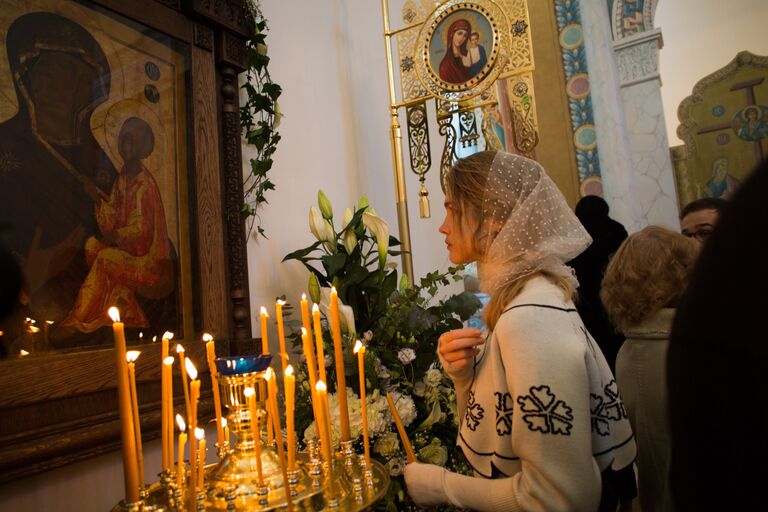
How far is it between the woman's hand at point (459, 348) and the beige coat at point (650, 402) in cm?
72

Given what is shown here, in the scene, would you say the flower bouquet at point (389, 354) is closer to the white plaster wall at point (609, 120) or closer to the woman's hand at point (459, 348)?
the woman's hand at point (459, 348)

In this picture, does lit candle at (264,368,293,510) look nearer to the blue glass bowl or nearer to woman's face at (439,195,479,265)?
the blue glass bowl

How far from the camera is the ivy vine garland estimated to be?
6.78 feet

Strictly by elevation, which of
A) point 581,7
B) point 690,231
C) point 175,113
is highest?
point 581,7

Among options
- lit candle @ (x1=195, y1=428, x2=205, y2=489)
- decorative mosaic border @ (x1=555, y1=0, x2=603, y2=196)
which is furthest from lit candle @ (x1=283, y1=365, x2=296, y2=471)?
decorative mosaic border @ (x1=555, y1=0, x2=603, y2=196)

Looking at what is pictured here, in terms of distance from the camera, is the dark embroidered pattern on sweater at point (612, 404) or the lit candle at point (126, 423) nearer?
the lit candle at point (126, 423)

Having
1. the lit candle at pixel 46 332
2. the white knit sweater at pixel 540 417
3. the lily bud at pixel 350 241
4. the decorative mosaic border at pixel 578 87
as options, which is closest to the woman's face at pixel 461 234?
the white knit sweater at pixel 540 417

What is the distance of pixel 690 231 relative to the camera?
2.11m

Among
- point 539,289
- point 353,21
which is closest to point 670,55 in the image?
point 353,21

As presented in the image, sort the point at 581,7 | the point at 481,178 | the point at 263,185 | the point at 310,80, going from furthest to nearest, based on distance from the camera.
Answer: the point at 581,7, the point at 310,80, the point at 263,185, the point at 481,178

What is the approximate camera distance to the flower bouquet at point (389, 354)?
1.46m

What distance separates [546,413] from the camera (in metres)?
0.88

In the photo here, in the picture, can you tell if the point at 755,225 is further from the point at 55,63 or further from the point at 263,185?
the point at 263,185

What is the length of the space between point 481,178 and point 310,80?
1713 mm
